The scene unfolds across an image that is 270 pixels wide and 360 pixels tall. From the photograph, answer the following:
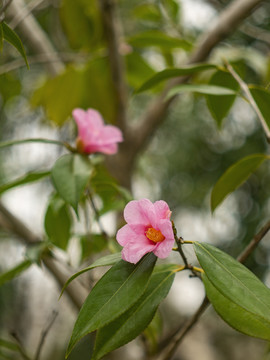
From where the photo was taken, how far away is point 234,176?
594 mm

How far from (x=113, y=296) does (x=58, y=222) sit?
43 cm

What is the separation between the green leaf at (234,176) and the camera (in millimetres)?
584

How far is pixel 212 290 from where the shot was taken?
0.43m

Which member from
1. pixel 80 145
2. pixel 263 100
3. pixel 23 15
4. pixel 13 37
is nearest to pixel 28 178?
pixel 80 145

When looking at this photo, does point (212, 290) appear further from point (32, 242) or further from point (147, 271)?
point (32, 242)

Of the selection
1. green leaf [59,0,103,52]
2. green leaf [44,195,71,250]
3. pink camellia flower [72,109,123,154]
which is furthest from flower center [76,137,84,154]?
green leaf [59,0,103,52]

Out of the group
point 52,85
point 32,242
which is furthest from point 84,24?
point 32,242

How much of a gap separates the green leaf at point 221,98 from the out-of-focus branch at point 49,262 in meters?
0.47

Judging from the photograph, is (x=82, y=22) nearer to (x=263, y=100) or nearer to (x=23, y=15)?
(x=23, y=15)

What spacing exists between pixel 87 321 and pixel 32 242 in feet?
1.89

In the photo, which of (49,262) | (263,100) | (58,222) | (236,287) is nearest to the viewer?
(236,287)

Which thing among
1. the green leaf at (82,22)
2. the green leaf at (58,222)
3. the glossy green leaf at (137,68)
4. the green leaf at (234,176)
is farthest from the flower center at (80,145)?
the green leaf at (82,22)

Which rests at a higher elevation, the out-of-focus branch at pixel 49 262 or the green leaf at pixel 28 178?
the green leaf at pixel 28 178

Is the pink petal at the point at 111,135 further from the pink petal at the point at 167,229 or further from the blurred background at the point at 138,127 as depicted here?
the pink petal at the point at 167,229
